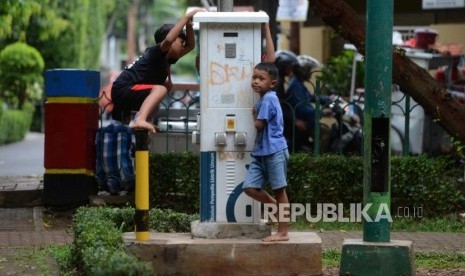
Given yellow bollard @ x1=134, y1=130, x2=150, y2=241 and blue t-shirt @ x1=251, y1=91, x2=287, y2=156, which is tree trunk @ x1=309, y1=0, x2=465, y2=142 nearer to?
blue t-shirt @ x1=251, y1=91, x2=287, y2=156

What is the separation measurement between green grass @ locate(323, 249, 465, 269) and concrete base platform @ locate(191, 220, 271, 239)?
84cm

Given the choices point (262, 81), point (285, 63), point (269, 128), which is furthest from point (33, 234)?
point (285, 63)

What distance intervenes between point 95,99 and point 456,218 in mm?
4205

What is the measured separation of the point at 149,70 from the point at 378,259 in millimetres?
2878

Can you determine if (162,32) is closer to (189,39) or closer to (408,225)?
(189,39)

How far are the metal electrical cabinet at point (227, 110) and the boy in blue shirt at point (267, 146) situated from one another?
16 centimetres

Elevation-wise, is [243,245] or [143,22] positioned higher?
[143,22]

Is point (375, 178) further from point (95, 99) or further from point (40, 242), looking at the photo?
point (95, 99)

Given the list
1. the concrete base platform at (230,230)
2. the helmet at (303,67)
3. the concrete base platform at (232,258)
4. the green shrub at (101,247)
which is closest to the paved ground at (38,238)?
the green shrub at (101,247)

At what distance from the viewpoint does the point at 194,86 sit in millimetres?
15281

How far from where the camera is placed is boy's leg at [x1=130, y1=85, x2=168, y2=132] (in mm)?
8184

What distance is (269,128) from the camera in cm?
781

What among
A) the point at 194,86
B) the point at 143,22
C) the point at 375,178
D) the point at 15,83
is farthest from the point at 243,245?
the point at 143,22

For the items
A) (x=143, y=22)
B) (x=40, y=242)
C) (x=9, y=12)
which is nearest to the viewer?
(x=40, y=242)
